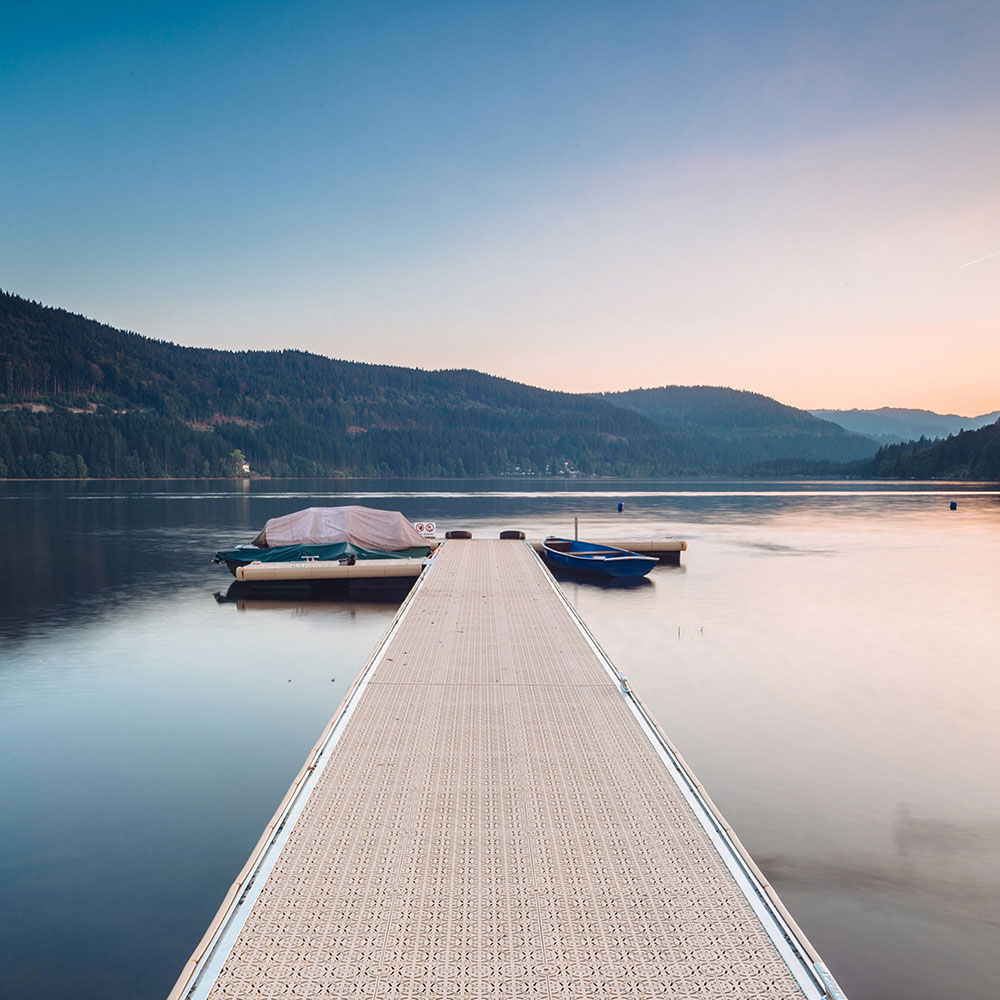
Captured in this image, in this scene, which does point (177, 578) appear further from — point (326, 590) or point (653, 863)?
point (653, 863)

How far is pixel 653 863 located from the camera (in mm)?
6332

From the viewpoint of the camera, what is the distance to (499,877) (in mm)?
6098

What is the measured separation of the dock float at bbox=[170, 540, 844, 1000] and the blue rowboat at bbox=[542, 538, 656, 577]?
66.3 feet

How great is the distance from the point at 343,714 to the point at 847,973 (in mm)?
6004

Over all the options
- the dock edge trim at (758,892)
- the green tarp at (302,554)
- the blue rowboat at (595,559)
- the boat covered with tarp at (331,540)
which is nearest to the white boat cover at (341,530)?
the boat covered with tarp at (331,540)

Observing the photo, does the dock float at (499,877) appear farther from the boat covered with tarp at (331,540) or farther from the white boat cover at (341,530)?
the white boat cover at (341,530)

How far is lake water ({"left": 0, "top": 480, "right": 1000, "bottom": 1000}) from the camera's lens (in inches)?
294

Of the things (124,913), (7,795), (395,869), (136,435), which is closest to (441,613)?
(7,795)

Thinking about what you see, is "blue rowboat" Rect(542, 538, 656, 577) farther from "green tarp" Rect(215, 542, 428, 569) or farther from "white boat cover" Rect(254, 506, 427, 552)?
"green tarp" Rect(215, 542, 428, 569)

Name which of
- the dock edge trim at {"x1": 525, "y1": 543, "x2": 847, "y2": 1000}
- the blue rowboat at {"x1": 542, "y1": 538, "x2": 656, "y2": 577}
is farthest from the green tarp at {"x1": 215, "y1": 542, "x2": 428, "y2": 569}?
the dock edge trim at {"x1": 525, "y1": 543, "x2": 847, "y2": 1000}

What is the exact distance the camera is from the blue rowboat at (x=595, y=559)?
3069cm

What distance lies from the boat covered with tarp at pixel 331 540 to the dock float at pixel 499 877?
63.5ft

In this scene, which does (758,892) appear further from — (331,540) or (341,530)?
(341,530)

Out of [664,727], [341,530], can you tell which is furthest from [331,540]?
[664,727]
